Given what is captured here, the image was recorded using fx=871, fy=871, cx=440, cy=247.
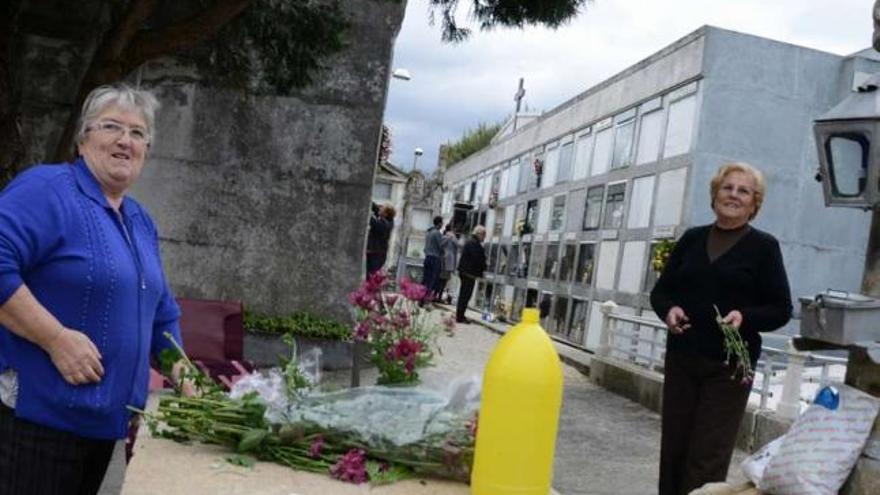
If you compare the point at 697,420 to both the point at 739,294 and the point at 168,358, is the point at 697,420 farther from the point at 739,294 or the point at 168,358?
the point at 168,358

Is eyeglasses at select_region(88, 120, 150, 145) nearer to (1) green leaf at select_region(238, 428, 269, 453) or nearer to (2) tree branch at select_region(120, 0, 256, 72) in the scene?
(1) green leaf at select_region(238, 428, 269, 453)

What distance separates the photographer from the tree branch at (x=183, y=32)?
504 cm

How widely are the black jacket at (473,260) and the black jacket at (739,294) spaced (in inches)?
446

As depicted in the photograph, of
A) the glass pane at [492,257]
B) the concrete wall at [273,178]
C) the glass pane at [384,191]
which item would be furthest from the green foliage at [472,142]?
the concrete wall at [273,178]

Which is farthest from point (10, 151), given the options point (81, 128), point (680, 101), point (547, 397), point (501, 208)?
point (501, 208)

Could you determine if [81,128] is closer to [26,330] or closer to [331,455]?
[26,330]

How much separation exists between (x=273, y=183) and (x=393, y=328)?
4.47 metres

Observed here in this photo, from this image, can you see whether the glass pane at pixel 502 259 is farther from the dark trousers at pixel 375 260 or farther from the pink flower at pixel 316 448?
the pink flower at pixel 316 448

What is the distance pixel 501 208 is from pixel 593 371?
469 inches

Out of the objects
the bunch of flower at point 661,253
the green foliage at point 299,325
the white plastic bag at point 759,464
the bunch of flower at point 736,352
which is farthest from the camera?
the bunch of flower at point 661,253

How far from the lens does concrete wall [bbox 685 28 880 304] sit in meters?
10.8

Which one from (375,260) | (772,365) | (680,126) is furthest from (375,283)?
(375,260)

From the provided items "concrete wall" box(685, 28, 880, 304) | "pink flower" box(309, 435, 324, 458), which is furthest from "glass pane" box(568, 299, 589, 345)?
"pink flower" box(309, 435, 324, 458)

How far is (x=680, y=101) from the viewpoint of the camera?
11.4 meters
